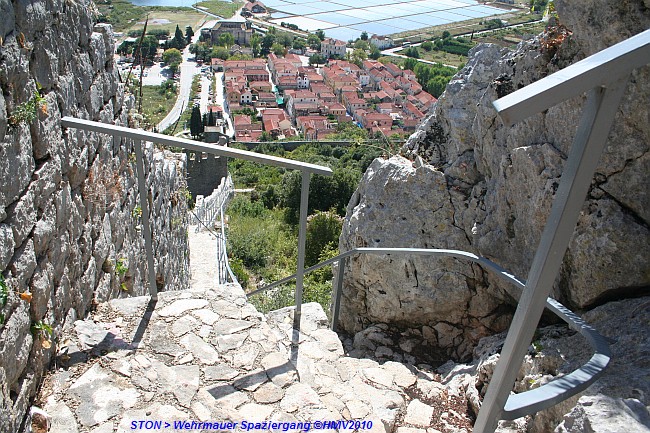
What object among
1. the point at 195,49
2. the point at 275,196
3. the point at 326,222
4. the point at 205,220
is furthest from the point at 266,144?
the point at 195,49

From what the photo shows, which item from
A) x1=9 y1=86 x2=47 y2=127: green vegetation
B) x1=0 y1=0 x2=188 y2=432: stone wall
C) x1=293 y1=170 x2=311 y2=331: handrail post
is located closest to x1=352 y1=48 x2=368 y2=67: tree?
x1=0 y1=0 x2=188 y2=432: stone wall

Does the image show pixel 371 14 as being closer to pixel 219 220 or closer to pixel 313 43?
pixel 313 43

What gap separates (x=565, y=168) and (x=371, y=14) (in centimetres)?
9520

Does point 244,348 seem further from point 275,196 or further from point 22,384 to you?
point 275,196

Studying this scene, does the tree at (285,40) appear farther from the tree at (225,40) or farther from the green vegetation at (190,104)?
the green vegetation at (190,104)

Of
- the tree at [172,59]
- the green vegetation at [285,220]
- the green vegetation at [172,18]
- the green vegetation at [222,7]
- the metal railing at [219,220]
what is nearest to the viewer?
the metal railing at [219,220]

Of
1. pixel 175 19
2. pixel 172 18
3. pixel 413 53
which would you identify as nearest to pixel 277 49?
pixel 413 53

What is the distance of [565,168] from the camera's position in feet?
3.88

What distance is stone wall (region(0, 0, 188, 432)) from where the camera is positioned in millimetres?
1971

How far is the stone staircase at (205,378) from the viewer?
7.11 ft

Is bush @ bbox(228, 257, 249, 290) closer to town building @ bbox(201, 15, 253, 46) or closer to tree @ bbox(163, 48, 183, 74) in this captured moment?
tree @ bbox(163, 48, 183, 74)

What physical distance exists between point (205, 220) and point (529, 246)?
830cm

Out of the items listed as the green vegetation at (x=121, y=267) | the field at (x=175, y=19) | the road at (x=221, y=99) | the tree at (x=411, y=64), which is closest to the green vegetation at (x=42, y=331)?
the green vegetation at (x=121, y=267)

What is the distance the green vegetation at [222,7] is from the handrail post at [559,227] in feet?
293
